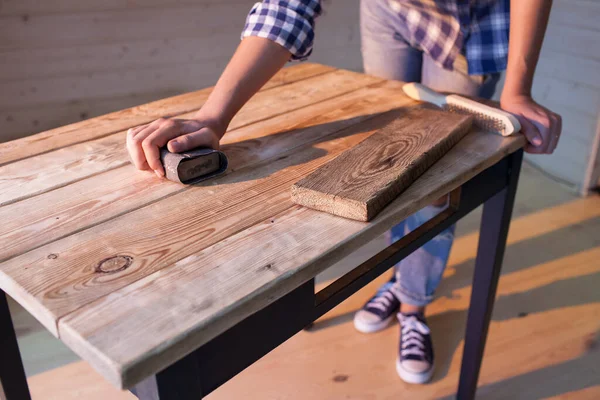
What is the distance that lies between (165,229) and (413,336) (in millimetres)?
958

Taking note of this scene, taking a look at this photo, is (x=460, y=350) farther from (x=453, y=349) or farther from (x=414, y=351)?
(x=414, y=351)

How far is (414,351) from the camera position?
55.9 inches

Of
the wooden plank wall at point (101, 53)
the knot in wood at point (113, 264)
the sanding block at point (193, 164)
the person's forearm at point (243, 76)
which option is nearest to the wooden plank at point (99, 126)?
the person's forearm at point (243, 76)

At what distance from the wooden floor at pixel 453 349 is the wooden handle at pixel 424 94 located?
703mm

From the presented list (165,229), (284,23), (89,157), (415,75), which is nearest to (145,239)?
(165,229)

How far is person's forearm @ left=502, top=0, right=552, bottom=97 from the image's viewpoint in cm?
102

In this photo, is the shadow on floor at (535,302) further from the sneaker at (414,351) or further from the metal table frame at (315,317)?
the metal table frame at (315,317)

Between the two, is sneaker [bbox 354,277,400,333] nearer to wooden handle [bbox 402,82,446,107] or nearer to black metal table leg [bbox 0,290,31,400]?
wooden handle [bbox 402,82,446,107]

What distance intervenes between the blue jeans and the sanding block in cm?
65

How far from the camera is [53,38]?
224cm

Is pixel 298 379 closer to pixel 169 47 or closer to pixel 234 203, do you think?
pixel 234 203

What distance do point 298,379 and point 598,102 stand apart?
1552mm

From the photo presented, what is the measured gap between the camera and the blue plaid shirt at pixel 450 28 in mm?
1087

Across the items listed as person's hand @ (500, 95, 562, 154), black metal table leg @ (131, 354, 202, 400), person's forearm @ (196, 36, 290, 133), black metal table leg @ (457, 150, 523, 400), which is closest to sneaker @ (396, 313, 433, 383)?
black metal table leg @ (457, 150, 523, 400)
